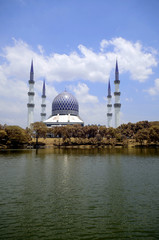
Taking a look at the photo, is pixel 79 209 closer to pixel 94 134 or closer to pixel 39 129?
pixel 39 129

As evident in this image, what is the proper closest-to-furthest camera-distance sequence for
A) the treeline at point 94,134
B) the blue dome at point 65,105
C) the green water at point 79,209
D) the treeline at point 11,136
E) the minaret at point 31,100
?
the green water at point 79,209
the treeline at point 11,136
the treeline at point 94,134
the minaret at point 31,100
the blue dome at point 65,105

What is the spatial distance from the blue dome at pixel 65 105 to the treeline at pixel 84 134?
3724 centimetres

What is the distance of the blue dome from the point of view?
11062cm

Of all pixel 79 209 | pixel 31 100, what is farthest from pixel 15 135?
pixel 79 209

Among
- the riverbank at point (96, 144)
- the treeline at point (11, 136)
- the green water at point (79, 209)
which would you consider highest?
the treeline at point (11, 136)

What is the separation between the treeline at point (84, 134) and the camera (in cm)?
6129

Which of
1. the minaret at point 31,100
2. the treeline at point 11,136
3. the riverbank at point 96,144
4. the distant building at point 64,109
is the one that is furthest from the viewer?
the distant building at point 64,109

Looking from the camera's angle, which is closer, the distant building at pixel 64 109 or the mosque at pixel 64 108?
the mosque at pixel 64 108

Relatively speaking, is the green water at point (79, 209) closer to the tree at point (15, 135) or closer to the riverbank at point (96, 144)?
the tree at point (15, 135)

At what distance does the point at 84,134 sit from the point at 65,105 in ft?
142

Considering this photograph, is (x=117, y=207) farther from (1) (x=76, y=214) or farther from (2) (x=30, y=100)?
(2) (x=30, y=100)

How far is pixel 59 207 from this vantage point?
435 inches

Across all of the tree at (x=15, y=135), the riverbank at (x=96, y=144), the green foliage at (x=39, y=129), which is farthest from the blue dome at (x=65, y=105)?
the tree at (x=15, y=135)

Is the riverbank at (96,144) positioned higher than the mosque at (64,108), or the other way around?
the mosque at (64,108)
